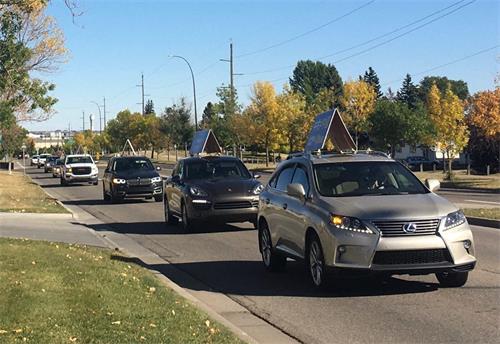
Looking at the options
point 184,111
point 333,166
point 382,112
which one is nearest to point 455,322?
point 333,166

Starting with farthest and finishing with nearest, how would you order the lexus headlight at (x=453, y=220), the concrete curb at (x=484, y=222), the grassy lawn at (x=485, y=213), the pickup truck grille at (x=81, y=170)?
1. the pickup truck grille at (x=81, y=170)
2. the grassy lawn at (x=485, y=213)
3. the concrete curb at (x=484, y=222)
4. the lexus headlight at (x=453, y=220)

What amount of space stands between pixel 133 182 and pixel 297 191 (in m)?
15.9

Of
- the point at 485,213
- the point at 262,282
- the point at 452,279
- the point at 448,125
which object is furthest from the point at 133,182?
the point at 448,125

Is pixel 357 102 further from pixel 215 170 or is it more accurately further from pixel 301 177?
pixel 301 177

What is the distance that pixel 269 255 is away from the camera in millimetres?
9914

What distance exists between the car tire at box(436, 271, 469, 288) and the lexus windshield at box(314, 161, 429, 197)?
1.07m

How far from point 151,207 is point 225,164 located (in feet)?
23.7

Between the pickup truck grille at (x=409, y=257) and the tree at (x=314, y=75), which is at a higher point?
the tree at (x=314, y=75)

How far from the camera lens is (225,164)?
16.1 metres

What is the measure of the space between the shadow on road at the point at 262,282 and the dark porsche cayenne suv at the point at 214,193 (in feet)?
11.5

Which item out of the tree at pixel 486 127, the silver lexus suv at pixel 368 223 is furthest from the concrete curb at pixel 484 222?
the tree at pixel 486 127

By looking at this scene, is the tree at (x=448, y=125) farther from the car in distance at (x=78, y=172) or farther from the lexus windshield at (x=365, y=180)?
the lexus windshield at (x=365, y=180)

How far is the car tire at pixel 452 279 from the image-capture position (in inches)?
327

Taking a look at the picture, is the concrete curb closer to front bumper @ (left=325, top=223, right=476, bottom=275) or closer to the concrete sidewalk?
the concrete sidewalk
